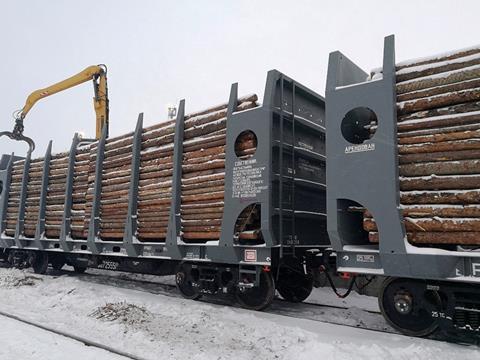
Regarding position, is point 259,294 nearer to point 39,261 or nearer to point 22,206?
point 39,261

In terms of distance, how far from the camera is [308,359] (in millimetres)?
4617

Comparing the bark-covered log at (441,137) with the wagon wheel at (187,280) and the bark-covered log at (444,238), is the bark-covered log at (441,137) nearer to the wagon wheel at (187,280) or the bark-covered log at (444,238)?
the bark-covered log at (444,238)

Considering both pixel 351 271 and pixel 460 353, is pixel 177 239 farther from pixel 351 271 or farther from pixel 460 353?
pixel 460 353

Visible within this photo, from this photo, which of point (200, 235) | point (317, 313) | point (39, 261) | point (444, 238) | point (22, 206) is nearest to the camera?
point (444, 238)

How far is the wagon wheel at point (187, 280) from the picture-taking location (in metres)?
8.45

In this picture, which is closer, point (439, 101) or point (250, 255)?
point (439, 101)

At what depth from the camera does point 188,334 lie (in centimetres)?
572

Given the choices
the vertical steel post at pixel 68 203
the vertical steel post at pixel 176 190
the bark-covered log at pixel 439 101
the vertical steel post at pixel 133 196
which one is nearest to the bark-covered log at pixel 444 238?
the bark-covered log at pixel 439 101

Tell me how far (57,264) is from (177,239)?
7.10 meters

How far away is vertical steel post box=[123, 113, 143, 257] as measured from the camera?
372 inches

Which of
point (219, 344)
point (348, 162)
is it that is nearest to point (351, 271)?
point (348, 162)

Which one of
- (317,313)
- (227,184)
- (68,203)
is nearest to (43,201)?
(68,203)

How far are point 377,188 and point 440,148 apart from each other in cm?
100

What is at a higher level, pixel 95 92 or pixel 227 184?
pixel 95 92
